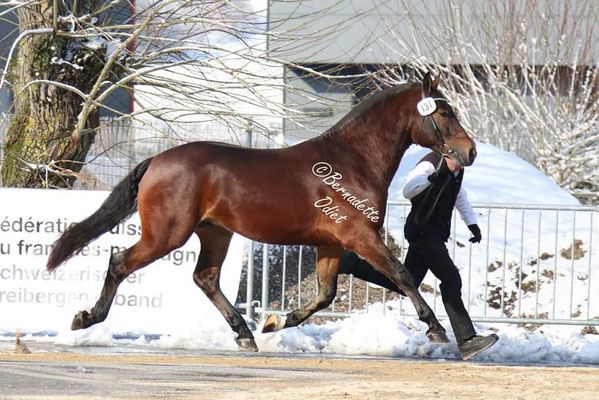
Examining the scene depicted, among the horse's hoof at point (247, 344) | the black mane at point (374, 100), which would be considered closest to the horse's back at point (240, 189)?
the black mane at point (374, 100)

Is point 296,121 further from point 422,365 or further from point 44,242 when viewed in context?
point 422,365

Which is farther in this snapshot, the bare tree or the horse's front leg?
the bare tree

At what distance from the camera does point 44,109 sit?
560 inches

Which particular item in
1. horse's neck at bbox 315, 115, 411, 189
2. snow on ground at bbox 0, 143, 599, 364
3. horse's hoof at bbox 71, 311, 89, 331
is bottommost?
snow on ground at bbox 0, 143, 599, 364

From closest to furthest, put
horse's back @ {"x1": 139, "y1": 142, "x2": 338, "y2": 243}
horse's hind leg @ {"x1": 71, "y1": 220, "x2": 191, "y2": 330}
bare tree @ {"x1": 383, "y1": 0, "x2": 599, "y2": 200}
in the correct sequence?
horse's back @ {"x1": 139, "y1": 142, "x2": 338, "y2": 243}, horse's hind leg @ {"x1": 71, "y1": 220, "x2": 191, "y2": 330}, bare tree @ {"x1": 383, "y1": 0, "x2": 599, "y2": 200}

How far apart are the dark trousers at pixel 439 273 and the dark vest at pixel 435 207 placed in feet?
0.26

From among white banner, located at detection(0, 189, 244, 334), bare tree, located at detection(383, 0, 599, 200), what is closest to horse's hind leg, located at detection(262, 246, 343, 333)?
white banner, located at detection(0, 189, 244, 334)

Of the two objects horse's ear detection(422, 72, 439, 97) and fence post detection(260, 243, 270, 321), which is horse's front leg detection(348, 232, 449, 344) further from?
fence post detection(260, 243, 270, 321)

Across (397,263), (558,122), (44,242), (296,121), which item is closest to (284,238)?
(397,263)

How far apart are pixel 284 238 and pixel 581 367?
109 inches

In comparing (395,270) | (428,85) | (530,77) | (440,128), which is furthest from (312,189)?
(530,77)

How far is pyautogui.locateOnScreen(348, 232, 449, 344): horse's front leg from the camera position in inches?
348

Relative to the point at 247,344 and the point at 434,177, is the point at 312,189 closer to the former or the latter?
the point at 434,177

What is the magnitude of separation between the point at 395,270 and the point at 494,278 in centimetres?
443
